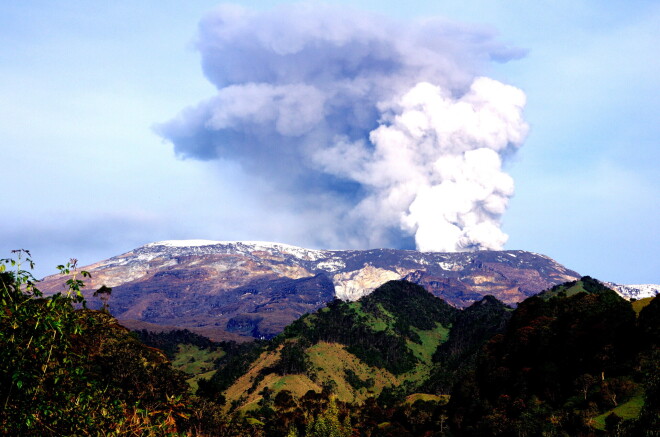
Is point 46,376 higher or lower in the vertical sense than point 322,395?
higher

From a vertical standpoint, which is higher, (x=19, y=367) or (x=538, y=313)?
(x=538, y=313)

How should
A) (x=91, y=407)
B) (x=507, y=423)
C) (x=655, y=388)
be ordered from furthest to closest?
(x=507, y=423) < (x=655, y=388) < (x=91, y=407)

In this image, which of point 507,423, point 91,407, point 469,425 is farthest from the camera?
point 469,425

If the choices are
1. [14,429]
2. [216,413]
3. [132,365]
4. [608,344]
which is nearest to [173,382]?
[132,365]

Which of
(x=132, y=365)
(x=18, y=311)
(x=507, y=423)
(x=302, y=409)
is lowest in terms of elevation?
(x=302, y=409)

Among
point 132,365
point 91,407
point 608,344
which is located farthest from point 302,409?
point 91,407

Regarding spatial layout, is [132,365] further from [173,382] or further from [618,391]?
[618,391]

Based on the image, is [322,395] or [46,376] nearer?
[46,376]

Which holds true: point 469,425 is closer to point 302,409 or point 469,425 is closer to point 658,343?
point 658,343

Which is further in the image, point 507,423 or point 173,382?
point 507,423
